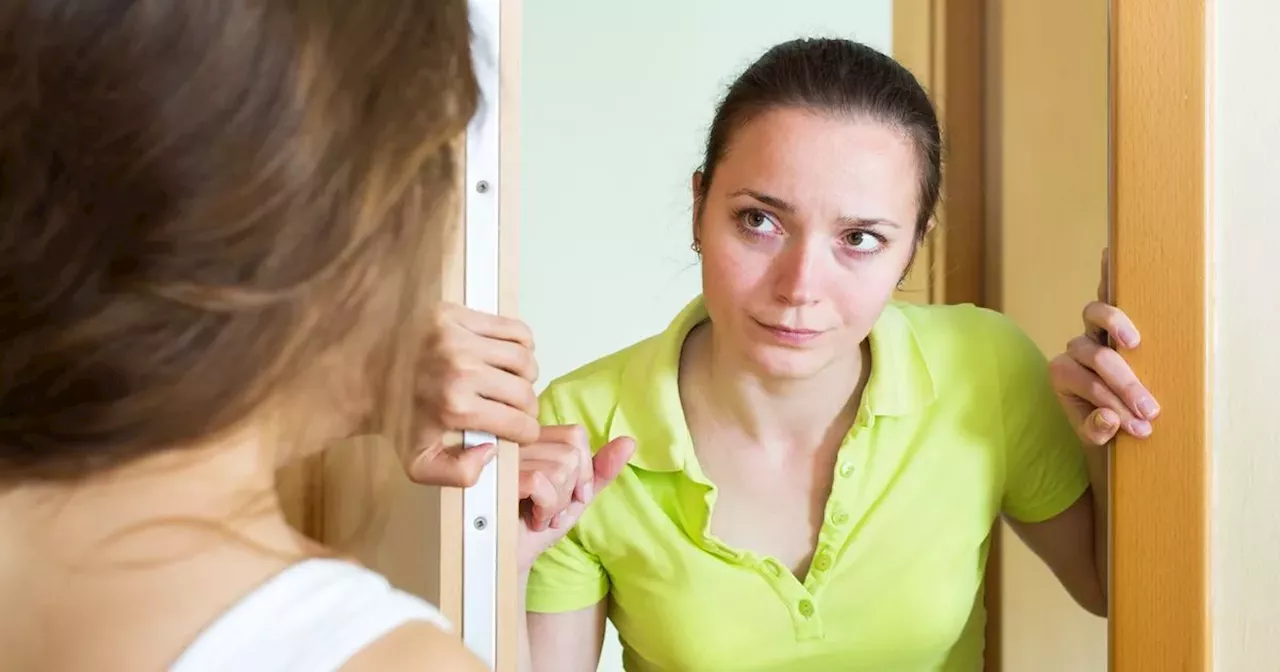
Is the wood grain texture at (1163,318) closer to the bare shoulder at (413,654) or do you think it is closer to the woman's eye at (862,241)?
the woman's eye at (862,241)

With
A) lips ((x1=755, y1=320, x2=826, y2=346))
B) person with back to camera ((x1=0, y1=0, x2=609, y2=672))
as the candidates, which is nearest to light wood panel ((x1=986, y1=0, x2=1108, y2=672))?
lips ((x1=755, y1=320, x2=826, y2=346))

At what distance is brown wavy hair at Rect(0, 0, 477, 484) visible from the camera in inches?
11.7

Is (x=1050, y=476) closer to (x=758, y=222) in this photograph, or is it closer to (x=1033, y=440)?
(x=1033, y=440)

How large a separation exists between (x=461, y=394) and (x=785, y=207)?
21 cm

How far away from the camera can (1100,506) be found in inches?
24.5

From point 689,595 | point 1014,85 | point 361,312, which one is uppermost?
point 1014,85

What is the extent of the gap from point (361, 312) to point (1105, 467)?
Answer: 429 mm

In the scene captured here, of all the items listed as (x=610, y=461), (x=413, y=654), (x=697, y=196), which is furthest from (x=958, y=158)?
(x=413, y=654)

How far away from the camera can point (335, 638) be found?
34 centimetres

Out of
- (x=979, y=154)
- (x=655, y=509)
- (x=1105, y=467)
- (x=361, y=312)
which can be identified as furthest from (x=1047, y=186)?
(x=361, y=312)

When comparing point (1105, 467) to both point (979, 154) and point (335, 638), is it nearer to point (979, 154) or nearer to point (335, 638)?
point (979, 154)

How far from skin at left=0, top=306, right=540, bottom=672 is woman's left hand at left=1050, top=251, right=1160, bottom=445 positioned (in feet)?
1.23

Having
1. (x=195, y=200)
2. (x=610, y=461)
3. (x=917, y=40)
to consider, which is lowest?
(x=610, y=461)

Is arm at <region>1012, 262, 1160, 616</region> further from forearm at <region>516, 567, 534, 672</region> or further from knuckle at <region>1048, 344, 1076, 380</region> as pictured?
forearm at <region>516, 567, 534, 672</region>
